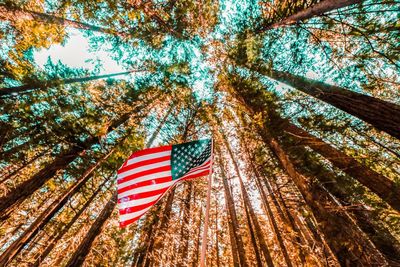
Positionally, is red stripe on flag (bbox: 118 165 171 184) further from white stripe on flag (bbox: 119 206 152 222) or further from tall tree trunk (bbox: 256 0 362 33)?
tall tree trunk (bbox: 256 0 362 33)

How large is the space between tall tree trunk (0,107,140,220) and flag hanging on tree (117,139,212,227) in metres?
2.33

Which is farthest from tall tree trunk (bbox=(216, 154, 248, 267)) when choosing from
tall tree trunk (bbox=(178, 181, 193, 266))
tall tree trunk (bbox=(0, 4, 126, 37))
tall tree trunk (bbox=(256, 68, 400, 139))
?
tall tree trunk (bbox=(0, 4, 126, 37))

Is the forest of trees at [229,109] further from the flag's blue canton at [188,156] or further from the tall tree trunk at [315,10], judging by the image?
the flag's blue canton at [188,156]

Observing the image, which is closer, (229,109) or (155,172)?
(155,172)

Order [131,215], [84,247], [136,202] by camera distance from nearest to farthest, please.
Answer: [131,215], [136,202], [84,247]

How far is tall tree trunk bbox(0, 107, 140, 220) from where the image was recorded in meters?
5.17

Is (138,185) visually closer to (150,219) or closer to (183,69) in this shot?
(150,219)

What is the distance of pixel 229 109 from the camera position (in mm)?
9570

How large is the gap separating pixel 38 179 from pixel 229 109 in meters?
7.31

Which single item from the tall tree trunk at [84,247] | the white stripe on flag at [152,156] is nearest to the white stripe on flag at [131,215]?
the white stripe on flag at [152,156]

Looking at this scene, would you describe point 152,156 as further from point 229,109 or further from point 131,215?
point 229,109

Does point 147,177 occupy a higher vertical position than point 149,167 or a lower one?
lower

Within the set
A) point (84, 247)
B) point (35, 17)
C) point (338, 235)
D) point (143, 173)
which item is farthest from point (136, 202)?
point (35, 17)

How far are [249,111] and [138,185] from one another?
150 inches
